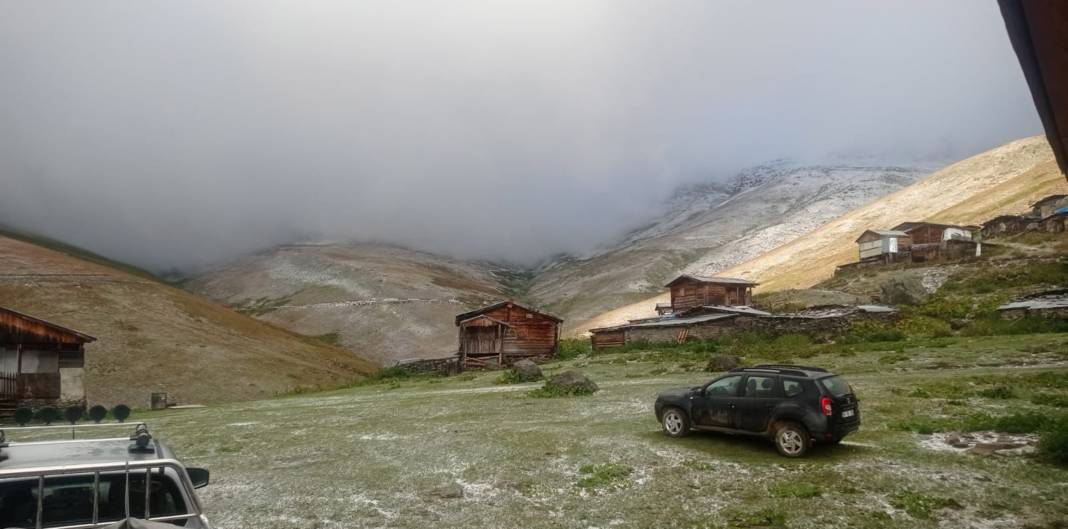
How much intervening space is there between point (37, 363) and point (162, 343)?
1065 inches

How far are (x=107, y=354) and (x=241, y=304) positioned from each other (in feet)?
309

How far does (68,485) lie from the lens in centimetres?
625

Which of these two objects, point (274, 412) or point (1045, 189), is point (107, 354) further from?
point (1045, 189)

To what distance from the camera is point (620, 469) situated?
14633 mm

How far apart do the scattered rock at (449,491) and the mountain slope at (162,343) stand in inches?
1922

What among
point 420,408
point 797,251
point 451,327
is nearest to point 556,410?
point 420,408

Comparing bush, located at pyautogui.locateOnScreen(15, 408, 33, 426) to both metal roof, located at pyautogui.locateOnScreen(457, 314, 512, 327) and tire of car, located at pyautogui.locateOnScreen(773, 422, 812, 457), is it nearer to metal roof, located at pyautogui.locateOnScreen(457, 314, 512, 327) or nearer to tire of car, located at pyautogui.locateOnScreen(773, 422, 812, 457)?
tire of car, located at pyautogui.locateOnScreen(773, 422, 812, 457)

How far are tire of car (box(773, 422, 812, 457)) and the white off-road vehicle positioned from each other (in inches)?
491

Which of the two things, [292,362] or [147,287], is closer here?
[292,362]

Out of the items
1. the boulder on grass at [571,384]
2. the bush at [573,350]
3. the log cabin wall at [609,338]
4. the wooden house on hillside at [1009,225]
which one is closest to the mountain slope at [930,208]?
the wooden house on hillside at [1009,225]

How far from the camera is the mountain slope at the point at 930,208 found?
10150cm

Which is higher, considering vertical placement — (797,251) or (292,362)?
(797,251)

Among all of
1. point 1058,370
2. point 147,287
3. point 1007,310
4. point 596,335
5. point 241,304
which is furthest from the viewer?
point 241,304

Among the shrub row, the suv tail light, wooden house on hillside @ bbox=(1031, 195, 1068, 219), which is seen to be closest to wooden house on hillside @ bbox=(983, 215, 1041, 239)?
wooden house on hillside @ bbox=(1031, 195, 1068, 219)
